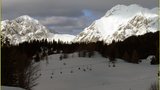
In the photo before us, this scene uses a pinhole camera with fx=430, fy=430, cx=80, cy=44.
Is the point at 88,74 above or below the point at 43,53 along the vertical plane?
below

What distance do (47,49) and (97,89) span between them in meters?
49.2

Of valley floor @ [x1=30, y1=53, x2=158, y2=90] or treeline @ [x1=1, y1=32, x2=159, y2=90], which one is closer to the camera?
treeline @ [x1=1, y1=32, x2=159, y2=90]

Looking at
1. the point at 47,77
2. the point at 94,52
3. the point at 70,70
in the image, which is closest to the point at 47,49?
the point at 94,52

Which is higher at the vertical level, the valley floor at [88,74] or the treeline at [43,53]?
the treeline at [43,53]

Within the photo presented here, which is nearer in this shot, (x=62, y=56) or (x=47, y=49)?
(x=62, y=56)

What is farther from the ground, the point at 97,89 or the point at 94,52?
the point at 94,52

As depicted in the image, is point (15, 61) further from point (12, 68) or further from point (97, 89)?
point (97, 89)

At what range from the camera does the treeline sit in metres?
23.5

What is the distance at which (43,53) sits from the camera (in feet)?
252

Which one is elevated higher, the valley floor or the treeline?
the treeline

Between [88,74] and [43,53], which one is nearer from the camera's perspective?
[88,74]

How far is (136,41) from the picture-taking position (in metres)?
92.2

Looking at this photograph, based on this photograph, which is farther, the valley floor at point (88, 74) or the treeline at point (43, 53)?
the valley floor at point (88, 74)

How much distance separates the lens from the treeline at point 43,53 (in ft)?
77.2
